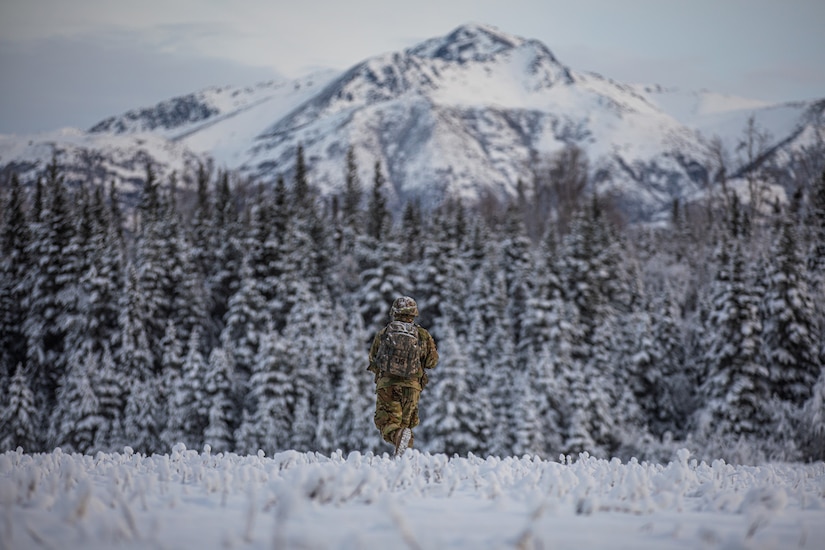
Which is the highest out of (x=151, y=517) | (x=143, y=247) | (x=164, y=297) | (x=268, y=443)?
(x=151, y=517)

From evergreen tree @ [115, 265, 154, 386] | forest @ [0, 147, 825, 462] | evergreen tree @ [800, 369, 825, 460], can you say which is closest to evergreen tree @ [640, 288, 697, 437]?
forest @ [0, 147, 825, 462]

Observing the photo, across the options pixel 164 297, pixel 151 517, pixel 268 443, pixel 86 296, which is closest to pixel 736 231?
pixel 268 443

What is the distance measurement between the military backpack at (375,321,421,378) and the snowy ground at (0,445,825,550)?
366 cm

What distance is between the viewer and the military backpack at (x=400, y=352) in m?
9.46

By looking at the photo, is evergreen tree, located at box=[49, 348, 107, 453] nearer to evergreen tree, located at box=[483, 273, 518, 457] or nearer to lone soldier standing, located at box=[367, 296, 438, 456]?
evergreen tree, located at box=[483, 273, 518, 457]

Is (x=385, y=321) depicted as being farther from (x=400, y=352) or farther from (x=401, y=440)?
(x=400, y=352)

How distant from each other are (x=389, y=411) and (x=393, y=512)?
6062 millimetres

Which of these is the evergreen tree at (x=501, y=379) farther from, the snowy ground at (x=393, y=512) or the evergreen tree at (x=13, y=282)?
the evergreen tree at (x=13, y=282)

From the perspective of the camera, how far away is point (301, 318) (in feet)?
127

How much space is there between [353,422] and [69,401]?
1641 centimetres

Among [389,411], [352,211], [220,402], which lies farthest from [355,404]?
[352,211]

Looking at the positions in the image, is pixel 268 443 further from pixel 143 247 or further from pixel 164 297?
pixel 143 247

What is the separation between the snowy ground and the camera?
348 centimetres

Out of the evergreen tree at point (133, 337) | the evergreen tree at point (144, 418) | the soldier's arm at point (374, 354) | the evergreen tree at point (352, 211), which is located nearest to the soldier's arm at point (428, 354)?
the soldier's arm at point (374, 354)
